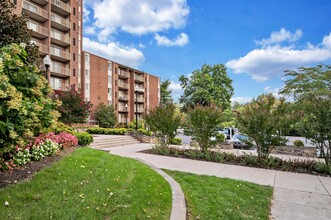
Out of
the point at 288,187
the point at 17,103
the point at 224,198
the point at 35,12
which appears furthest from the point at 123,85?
the point at 17,103

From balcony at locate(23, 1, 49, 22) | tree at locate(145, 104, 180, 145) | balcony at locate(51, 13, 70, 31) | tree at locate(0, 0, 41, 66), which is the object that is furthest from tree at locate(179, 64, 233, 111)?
tree at locate(0, 0, 41, 66)

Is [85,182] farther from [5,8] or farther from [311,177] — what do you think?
[5,8]

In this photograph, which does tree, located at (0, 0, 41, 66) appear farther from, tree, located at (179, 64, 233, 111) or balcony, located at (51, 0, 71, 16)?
tree, located at (179, 64, 233, 111)

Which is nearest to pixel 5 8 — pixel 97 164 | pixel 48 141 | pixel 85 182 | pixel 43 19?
pixel 48 141

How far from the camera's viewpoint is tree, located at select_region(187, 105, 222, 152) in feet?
34.3

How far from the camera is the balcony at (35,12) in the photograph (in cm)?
2492

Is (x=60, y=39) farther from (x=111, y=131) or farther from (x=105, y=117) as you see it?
(x=111, y=131)

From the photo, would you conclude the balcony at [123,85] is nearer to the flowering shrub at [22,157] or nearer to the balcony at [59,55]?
the balcony at [59,55]

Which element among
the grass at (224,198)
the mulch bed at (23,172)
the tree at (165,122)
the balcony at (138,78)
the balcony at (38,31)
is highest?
the balcony at (38,31)

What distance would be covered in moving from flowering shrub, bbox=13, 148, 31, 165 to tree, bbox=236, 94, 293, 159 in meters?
7.78

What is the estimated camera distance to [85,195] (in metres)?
3.91

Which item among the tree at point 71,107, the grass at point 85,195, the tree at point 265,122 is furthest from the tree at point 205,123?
the tree at point 71,107

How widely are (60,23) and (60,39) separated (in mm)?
2152

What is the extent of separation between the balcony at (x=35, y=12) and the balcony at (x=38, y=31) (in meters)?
1.05
